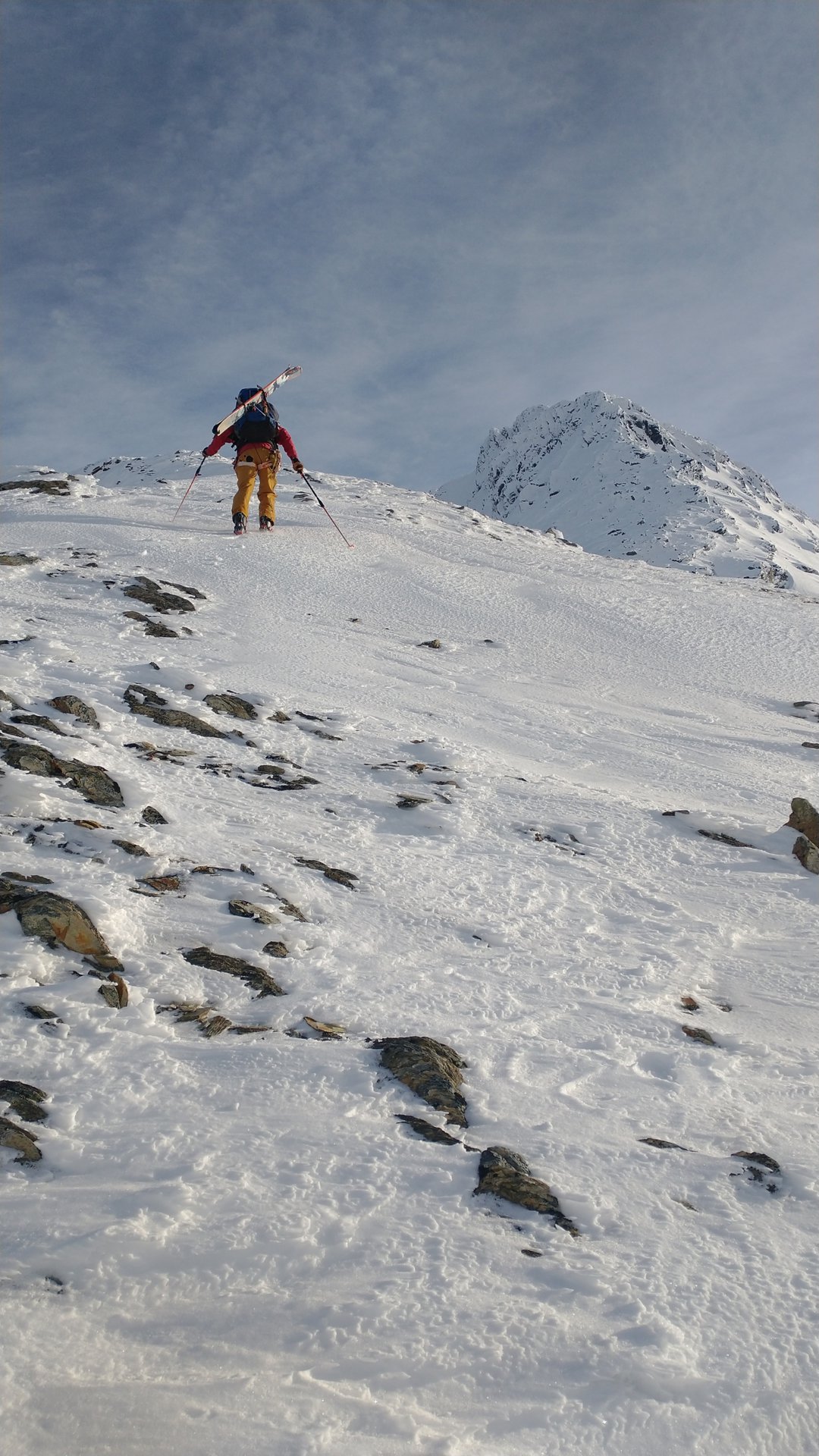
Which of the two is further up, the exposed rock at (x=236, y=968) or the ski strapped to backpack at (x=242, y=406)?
the ski strapped to backpack at (x=242, y=406)

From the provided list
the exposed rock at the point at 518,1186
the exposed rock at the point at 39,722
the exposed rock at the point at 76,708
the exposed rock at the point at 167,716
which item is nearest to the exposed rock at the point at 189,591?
the exposed rock at the point at 167,716

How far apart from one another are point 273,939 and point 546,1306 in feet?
8.05

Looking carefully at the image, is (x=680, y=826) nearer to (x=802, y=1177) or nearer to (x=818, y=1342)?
(x=802, y=1177)

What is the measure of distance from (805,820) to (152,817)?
208 inches

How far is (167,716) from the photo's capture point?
804 centimetres

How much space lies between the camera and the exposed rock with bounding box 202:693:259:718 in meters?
8.56

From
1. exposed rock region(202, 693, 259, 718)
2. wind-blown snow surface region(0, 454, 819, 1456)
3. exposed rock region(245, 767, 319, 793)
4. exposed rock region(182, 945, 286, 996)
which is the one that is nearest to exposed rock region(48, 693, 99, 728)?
wind-blown snow surface region(0, 454, 819, 1456)

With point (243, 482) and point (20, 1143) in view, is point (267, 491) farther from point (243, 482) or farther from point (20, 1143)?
point (20, 1143)

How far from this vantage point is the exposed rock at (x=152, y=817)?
5.82 m

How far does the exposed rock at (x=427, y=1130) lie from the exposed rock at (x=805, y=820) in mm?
4795

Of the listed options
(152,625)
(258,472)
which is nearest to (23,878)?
(152,625)

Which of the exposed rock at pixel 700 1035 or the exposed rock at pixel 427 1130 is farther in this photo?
the exposed rock at pixel 700 1035

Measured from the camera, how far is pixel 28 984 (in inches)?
154

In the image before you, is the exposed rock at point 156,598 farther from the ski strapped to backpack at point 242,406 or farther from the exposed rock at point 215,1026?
the exposed rock at point 215,1026
